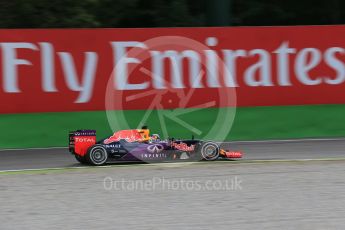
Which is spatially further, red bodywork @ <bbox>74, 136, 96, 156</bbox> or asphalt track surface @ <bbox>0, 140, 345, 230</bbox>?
red bodywork @ <bbox>74, 136, 96, 156</bbox>

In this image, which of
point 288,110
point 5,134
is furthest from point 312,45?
point 5,134

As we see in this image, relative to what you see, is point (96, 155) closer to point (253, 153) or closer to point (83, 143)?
point (83, 143)

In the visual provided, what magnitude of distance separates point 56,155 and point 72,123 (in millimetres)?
1475

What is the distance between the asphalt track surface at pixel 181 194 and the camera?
22.2 ft

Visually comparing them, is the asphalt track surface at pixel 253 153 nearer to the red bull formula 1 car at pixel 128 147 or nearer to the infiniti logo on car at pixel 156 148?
the red bull formula 1 car at pixel 128 147

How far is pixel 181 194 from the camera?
8.12 m

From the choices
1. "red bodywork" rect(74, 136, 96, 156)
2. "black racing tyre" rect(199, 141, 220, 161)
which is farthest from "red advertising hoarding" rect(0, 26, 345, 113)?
"black racing tyre" rect(199, 141, 220, 161)

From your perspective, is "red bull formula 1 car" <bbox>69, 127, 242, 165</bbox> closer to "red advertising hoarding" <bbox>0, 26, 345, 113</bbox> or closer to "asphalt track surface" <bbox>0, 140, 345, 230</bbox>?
"asphalt track surface" <bbox>0, 140, 345, 230</bbox>

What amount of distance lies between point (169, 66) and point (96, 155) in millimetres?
3881

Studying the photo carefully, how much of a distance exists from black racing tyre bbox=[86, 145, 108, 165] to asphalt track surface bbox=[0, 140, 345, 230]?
19 centimetres

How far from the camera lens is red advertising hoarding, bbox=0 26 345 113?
1320cm

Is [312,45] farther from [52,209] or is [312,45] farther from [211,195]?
[52,209]

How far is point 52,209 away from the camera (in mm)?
7371

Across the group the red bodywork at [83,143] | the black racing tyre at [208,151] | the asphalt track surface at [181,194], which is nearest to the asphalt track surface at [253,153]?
the asphalt track surface at [181,194]
